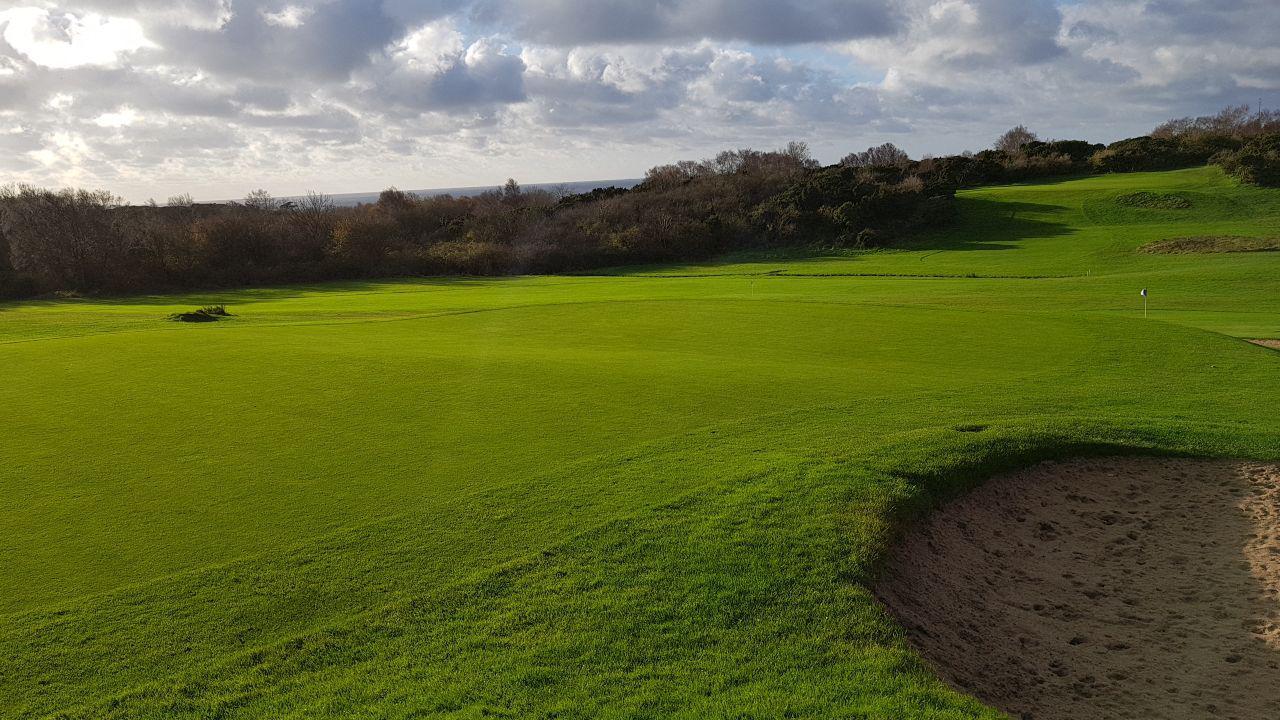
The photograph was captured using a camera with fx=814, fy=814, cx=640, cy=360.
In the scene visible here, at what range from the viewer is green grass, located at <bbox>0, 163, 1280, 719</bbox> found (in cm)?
648

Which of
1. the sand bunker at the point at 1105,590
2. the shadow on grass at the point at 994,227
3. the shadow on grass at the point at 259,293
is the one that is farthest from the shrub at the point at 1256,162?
the sand bunker at the point at 1105,590

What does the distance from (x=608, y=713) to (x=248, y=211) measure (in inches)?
3314

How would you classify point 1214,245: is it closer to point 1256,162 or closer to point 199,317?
point 1256,162

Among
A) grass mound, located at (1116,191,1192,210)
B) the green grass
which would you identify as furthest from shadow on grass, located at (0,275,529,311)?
grass mound, located at (1116,191,1192,210)

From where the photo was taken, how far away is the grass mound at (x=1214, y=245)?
133ft

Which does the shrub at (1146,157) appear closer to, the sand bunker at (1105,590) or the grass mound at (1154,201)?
the grass mound at (1154,201)

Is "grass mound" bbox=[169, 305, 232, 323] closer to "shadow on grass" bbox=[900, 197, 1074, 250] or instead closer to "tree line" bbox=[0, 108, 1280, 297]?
"tree line" bbox=[0, 108, 1280, 297]

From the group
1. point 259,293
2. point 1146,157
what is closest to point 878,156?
point 1146,157

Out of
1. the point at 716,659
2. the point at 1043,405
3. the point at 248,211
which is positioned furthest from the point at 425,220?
the point at 716,659

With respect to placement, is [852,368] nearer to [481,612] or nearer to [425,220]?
[481,612]

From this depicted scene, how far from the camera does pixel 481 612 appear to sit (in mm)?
7336

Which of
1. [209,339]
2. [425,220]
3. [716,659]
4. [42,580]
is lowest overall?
[716,659]

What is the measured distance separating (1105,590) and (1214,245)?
139 feet

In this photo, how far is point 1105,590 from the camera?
8.73 metres
